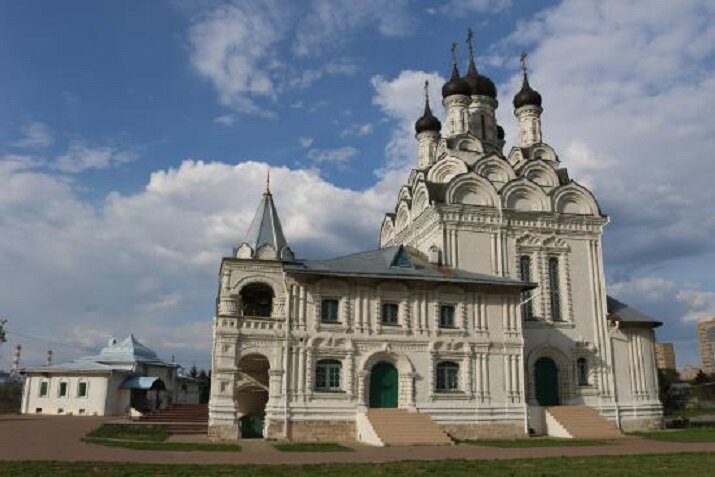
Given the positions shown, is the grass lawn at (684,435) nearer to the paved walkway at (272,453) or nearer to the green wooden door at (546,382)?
the paved walkway at (272,453)

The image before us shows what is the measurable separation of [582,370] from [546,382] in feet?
5.77

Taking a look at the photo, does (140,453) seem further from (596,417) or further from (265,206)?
(596,417)

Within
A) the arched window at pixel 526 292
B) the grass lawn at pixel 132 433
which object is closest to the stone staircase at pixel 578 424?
the arched window at pixel 526 292

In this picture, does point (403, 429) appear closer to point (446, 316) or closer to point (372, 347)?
point (372, 347)

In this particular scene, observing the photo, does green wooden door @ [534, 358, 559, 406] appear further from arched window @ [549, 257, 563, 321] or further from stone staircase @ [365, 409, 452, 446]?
stone staircase @ [365, 409, 452, 446]

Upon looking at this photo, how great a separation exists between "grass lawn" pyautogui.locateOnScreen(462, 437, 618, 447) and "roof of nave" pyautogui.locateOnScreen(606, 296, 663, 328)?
727 cm

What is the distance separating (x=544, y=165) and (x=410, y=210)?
621 centimetres

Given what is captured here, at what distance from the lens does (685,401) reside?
51875 mm

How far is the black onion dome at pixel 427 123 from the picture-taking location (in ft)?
111

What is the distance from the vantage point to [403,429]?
66.2ft

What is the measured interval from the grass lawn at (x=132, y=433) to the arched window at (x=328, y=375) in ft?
16.7

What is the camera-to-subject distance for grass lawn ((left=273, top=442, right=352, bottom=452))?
1759 cm

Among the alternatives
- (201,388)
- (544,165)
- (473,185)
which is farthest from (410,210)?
(201,388)

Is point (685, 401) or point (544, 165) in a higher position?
point (544, 165)
